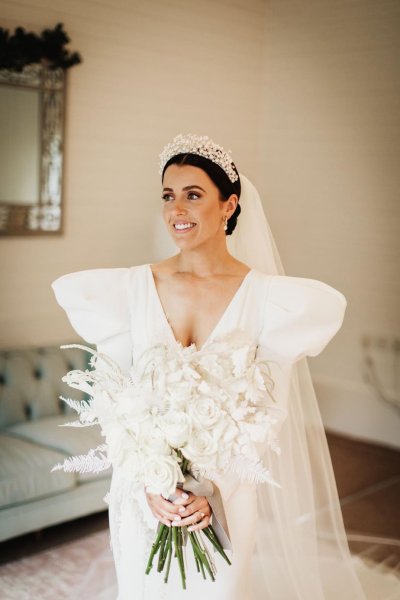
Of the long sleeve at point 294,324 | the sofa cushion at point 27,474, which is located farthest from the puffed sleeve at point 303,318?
the sofa cushion at point 27,474

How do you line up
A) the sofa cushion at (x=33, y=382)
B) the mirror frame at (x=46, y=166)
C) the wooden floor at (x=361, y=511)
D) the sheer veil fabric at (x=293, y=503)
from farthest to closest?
the mirror frame at (x=46, y=166)
the sofa cushion at (x=33, y=382)
the wooden floor at (x=361, y=511)
the sheer veil fabric at (x=293, y=503)

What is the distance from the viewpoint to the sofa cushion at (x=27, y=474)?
328 centimetres

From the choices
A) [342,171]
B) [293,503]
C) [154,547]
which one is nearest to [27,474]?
[293,503]

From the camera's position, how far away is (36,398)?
3975 millimetres

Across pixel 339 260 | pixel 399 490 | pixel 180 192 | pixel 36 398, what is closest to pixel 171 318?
pixel 180 192

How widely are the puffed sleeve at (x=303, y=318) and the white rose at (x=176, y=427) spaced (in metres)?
0.51

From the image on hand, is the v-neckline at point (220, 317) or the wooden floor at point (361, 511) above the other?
the v-neckline at point (220, 317)

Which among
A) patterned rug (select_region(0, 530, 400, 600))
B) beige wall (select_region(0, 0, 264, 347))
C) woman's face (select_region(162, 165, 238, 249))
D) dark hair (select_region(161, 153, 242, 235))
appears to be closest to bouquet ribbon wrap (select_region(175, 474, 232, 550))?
woman's face (select_region(162, 165, 238, 249))

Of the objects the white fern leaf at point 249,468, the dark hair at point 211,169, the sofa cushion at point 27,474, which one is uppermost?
the dark hair at point 211,169

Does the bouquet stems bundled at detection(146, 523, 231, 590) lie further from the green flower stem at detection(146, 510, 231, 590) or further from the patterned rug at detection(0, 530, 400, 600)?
the patterned rug at detection(0, 530, 400, 600)

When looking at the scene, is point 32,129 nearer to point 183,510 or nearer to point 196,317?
point 196,317

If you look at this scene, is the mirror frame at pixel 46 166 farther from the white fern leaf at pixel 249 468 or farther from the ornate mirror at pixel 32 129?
the white fern leaf at pixel 249 468

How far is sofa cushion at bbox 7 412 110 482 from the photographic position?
11.8ft

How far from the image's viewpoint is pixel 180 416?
1616 millimetres
